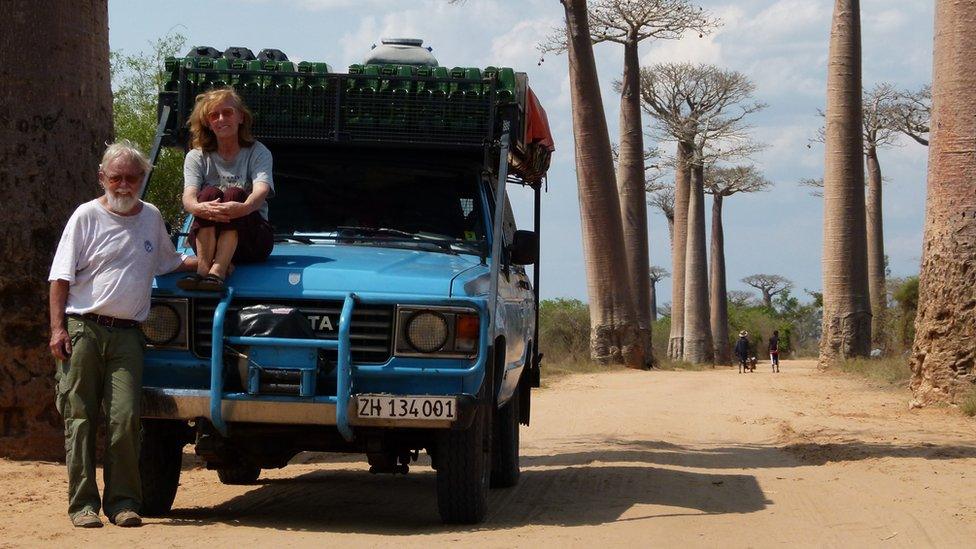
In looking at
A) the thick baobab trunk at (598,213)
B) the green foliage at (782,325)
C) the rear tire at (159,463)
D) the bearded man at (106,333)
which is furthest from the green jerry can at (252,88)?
the green foliage at (782,325)

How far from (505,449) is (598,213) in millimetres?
20032

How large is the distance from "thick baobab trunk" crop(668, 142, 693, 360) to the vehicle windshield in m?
42.8

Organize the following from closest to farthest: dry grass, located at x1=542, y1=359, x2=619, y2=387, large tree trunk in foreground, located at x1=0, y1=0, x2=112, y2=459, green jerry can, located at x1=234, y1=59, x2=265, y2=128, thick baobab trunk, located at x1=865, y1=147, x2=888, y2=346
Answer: green jerry can, located at x1=234, y1=59, x2=265, y2=128
large tree trunk in foreground, located at x1=0, y1=0, x2=112, y2=459
dry grass, located at x1=542, y1=359, x2=619, y2=387
thick baobab trunk, located at x1=865, y1=147, x2=888, y2=346

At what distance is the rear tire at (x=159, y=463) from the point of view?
701 cm

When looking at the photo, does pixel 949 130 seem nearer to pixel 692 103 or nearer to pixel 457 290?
pixel 457 290

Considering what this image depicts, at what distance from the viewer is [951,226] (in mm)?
14523

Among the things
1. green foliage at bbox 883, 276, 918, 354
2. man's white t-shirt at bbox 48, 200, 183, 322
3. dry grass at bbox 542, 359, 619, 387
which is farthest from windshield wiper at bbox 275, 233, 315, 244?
green foliage at bbox 883, 276, 918, 354

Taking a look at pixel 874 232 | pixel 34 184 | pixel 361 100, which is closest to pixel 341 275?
pixel 361 100

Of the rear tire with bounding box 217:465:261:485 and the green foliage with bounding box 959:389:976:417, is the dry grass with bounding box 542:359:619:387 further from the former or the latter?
the rear tire with bounding box 217:465:261:485

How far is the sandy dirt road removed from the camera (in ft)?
21.5

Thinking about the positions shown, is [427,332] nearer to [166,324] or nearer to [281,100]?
[166,324]

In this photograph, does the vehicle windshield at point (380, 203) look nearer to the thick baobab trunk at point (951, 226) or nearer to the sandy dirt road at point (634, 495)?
the sandy dirt road at point (634, 495)

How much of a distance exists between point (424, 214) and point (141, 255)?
1.81m

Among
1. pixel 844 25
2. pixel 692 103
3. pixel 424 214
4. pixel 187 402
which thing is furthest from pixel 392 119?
pixel 692 103
